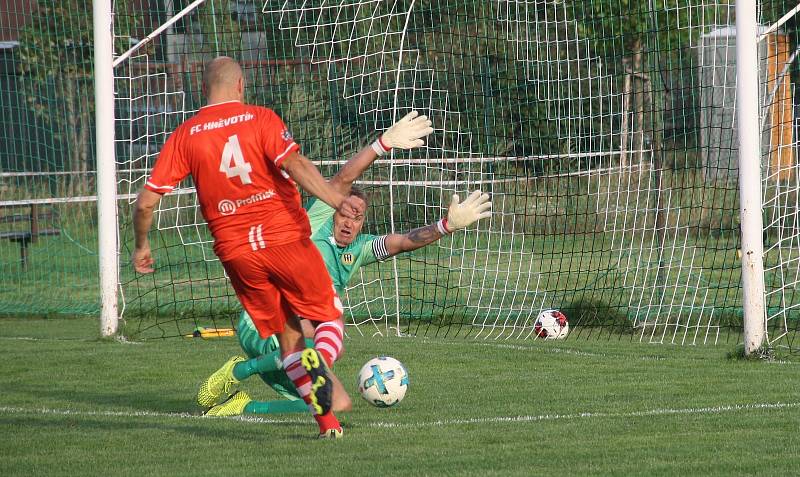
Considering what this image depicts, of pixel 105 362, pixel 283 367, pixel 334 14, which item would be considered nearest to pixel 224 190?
pixel 283 367

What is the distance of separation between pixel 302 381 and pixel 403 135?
1.45m

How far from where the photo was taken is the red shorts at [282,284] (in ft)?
21.2

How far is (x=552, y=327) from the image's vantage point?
12.0m

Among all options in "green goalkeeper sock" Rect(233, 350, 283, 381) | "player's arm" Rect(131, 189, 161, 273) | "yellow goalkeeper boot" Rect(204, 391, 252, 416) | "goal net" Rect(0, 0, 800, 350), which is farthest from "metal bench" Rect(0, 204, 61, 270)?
"player's arm" Rect(131, 189, 161, 273)

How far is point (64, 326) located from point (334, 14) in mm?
4941

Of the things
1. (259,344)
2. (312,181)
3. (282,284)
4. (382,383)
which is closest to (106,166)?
(259,344)

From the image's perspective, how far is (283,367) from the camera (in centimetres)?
658

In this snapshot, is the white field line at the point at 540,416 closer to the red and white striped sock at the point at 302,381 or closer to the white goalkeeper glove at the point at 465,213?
the red and white striped sock at the point at 302,381

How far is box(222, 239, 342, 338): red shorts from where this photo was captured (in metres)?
6.45

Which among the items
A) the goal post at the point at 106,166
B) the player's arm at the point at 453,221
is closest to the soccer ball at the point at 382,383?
the player's arm at the point at 453,221

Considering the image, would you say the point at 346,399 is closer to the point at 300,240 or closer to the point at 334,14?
the point at 300,240

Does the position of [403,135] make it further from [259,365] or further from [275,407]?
[275,407]

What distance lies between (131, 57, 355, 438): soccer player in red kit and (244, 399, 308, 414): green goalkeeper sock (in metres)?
1.19

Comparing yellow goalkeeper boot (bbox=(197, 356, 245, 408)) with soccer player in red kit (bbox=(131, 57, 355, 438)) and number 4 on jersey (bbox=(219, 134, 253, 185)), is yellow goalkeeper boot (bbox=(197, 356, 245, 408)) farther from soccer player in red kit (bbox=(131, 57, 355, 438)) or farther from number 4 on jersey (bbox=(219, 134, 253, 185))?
number 4 on jersey (bbox=(219, 134, 253, 185))
